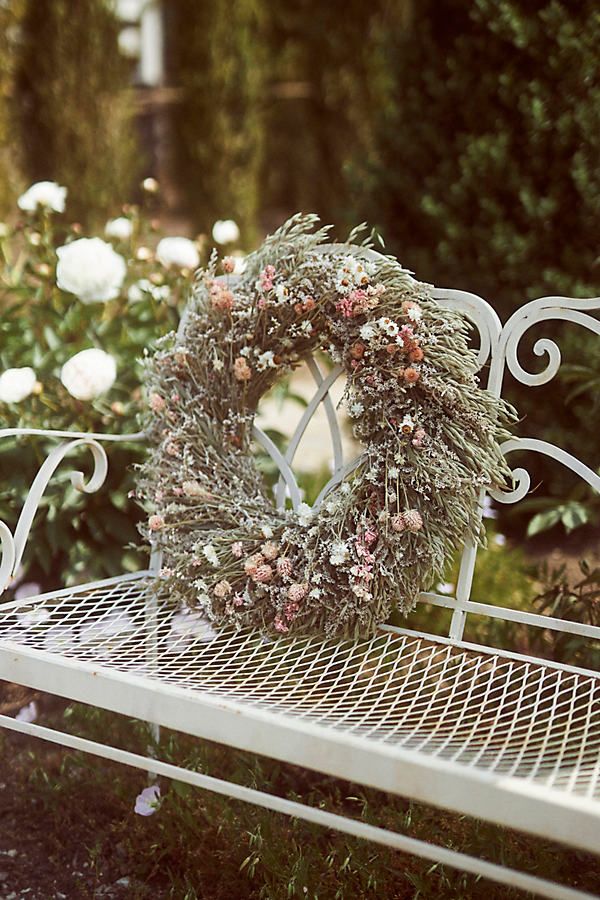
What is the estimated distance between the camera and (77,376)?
212 cm

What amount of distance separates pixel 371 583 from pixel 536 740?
39cm

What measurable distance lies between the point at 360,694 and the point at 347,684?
30 millimetres

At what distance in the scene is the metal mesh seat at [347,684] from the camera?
144cm

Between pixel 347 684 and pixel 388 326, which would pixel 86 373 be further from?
pixel 347 684

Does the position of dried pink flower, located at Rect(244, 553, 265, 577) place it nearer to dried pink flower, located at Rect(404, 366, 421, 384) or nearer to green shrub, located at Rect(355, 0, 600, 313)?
dried pink flower, located at Rect(404, 366, 421, 384)

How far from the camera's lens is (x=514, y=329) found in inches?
71.4

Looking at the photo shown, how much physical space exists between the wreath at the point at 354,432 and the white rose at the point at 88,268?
404 millimetres

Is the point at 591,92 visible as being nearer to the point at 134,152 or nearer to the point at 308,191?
the point at 134,152

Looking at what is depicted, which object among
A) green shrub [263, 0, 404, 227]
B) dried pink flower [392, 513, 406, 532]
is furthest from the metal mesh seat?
green shrub [263, 0, 404, 227]

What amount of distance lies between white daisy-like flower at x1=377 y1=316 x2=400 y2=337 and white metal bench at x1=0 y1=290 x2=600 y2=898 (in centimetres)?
14

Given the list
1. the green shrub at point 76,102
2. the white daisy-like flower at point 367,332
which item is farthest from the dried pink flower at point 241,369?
the green shrub at point 76,102

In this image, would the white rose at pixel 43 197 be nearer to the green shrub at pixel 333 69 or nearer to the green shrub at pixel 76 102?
the green shrub at pixel 76 102

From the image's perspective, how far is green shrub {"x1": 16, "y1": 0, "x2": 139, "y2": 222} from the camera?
654 cm

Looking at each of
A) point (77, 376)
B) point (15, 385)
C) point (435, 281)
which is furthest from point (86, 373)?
point (435, 281)
